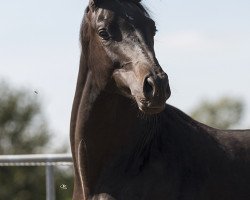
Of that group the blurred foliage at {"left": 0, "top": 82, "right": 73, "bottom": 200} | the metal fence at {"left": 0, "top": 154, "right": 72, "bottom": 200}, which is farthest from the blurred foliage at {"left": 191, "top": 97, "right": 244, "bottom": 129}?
the metal fence at {"left": 0, "top": 154, "right": 72, "bottom": 200}

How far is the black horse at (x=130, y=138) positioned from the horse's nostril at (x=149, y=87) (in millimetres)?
153

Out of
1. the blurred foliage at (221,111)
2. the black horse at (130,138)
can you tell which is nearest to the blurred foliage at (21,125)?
the blurred foliage at (221,111)

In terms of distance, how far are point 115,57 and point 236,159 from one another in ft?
3.59

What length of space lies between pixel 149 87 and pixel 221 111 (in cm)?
5796

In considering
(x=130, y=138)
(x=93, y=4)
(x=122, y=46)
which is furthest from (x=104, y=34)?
(x=130, y=138)

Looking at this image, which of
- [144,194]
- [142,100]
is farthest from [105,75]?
[144,194]

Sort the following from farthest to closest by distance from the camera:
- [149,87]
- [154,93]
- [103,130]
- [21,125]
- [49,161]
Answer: [21,125] → [49,161] → [103,130] → [149,87] → [154,93]

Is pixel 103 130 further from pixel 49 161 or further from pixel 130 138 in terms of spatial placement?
pixel 49 161

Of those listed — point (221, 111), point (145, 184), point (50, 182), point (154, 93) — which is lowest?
point (221, 111)

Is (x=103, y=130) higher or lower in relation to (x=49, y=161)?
higher

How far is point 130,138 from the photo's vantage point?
201 inches

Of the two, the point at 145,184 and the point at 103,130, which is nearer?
the point at 145,184

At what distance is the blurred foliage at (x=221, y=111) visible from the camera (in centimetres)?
5950

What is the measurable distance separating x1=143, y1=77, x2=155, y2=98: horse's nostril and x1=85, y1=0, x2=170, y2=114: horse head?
0.08 feet
